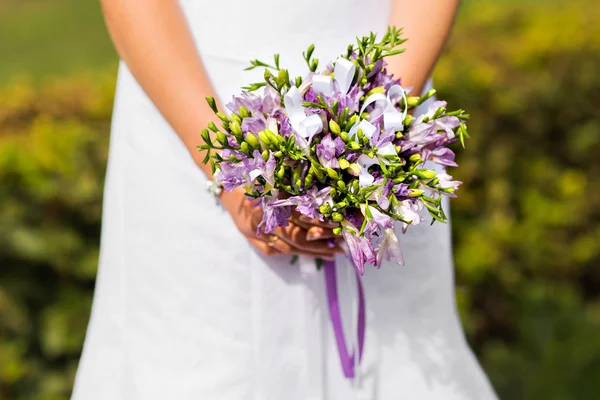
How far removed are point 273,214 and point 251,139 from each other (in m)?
0.15

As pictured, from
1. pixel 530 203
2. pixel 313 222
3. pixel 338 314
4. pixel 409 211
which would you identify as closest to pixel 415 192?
pixel 409 211

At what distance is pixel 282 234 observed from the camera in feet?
4.92

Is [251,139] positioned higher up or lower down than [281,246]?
higher up

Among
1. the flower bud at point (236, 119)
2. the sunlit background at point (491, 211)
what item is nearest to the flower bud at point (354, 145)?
the flower bud at point (236, 119)

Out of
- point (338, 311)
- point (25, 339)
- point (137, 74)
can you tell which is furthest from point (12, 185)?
point (338, 311)

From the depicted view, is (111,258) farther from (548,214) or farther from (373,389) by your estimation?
(548,214)

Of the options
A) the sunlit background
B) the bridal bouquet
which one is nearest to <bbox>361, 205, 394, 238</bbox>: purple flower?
the bridal bouquet

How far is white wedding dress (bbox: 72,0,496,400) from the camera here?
5.23ft

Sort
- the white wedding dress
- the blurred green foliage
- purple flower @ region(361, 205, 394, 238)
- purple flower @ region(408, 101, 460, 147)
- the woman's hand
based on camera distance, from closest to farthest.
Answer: purple flower @ region(361, 205, 394, 238), purple flower @ region(408, 101, 460, 147), the woman's hand, the white wedding dress, the blurred green foliage

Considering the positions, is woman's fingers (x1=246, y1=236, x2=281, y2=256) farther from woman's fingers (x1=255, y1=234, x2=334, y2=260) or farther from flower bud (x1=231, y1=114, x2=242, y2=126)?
flower bud (x1=231, y1=114, x2=242, y2=126)

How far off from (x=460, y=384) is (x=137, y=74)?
108cm

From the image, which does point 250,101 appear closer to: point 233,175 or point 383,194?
point 233,175

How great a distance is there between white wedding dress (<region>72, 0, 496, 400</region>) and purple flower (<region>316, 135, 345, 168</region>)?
0.36 meters

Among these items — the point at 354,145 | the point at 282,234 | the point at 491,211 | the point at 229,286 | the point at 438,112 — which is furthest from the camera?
the point at 491,211
